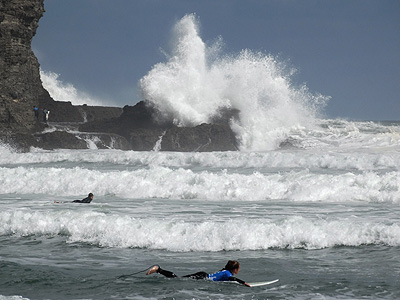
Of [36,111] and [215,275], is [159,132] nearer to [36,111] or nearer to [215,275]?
[36,111]

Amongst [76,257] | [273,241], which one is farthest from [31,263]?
[273,241]

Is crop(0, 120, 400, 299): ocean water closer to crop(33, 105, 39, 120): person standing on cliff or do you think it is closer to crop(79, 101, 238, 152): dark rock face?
crop(79, 101, 238, 152): dark rock face

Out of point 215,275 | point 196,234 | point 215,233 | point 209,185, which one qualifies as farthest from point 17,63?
point 215,275

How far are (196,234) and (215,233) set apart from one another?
13.5 inches

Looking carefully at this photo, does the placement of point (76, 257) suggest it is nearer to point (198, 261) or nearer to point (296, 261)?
point (198, 261)

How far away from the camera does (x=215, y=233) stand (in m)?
11.1

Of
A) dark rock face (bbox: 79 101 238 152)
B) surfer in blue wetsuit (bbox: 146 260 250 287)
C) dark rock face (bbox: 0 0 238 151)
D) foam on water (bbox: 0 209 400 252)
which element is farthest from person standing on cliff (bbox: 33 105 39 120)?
surfer in blue wetsuit (bbox: 146 260 250 287)

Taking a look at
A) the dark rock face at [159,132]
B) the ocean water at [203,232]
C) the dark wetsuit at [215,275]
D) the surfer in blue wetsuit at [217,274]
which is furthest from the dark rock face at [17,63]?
the dark wetsuit at [215,275]

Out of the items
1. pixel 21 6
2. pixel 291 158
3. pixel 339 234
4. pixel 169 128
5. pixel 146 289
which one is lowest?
pixel 146 289

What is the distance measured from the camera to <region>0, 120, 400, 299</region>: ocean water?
8.38 m

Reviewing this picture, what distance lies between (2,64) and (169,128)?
1270cm

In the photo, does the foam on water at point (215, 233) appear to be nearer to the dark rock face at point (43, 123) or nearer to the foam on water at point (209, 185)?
the foam on water at point (209, 185)

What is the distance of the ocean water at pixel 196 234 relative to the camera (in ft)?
27.5

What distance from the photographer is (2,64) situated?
136ft
